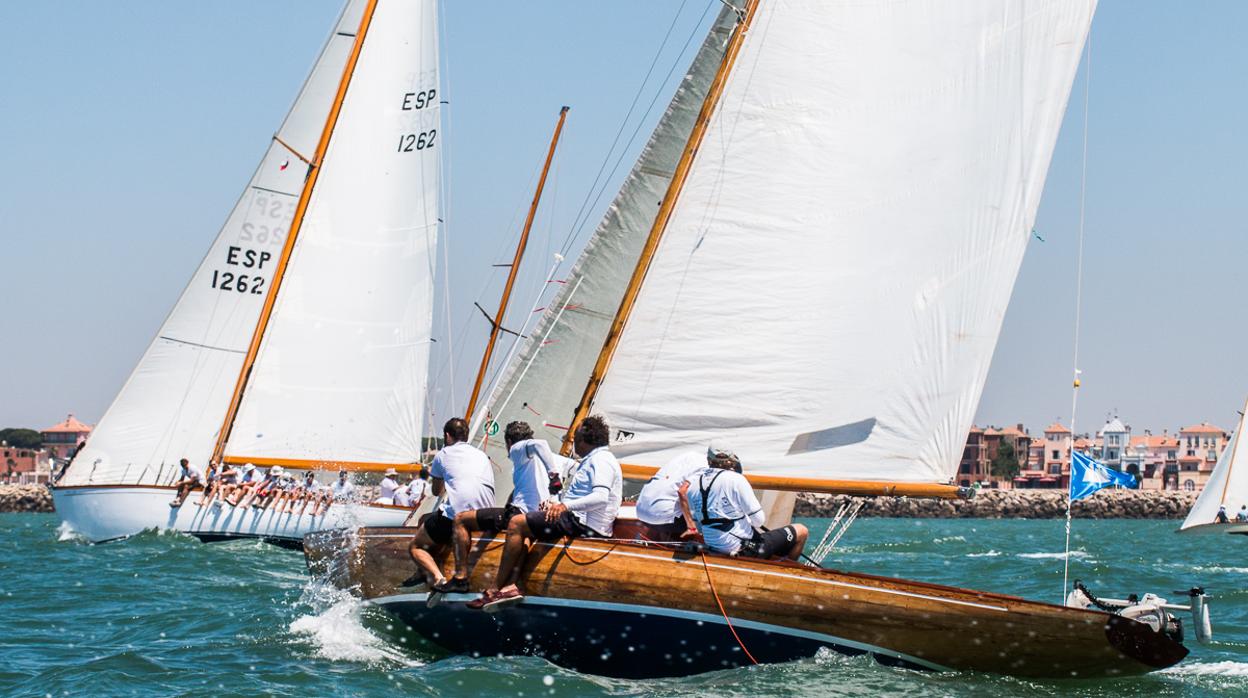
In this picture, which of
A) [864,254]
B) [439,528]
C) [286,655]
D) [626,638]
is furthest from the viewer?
[864,254]

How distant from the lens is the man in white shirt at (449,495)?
43.4ft

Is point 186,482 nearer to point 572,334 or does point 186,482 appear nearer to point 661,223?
point 572,334

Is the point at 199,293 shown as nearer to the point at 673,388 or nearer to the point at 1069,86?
the point at 673,388

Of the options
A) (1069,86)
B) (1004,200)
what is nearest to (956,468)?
(1004,200)

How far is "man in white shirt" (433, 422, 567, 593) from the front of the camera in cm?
1300

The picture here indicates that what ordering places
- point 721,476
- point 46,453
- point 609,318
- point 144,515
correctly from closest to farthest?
point 721,476, point 609,318, point 144,515, point 46,453

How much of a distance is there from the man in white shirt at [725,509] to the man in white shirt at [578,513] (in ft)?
2.16

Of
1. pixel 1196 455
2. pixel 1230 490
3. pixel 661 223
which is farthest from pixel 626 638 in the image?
pixel 1196 455

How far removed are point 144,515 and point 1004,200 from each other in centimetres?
2212

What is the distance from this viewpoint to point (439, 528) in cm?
1331

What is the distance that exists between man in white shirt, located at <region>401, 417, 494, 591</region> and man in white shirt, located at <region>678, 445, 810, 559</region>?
1.86 metres

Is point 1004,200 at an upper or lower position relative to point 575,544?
upper

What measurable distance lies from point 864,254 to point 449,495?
14.3ft

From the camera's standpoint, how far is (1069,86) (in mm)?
14250
